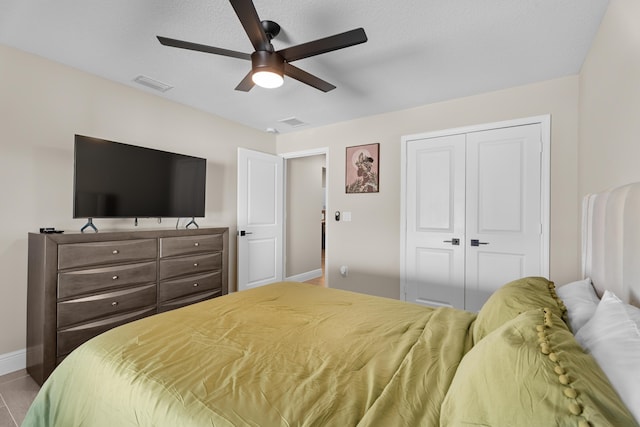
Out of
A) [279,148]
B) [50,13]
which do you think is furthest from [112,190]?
[279,148]

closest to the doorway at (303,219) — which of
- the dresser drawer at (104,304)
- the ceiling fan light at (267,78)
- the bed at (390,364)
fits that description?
the dresser drawer at (104,304)

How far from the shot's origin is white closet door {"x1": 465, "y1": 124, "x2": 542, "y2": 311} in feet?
9.59

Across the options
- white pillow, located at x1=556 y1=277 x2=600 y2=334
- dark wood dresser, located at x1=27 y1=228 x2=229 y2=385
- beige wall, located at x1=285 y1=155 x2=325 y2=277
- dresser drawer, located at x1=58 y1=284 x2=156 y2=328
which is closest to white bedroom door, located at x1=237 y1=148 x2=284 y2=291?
beige wall, located at x1=285 y1=155 x2=325 y2=277

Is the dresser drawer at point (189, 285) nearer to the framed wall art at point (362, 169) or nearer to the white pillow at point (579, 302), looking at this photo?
the framed wall art at point (362, 169)

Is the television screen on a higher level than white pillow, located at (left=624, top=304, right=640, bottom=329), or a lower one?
higher

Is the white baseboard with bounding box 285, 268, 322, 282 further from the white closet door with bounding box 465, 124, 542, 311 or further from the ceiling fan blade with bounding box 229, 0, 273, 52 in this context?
the ceiling fan blade with bounding box 229, 0, 273, 52

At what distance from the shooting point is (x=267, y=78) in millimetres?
1993

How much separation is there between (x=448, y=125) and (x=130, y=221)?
3611 mm

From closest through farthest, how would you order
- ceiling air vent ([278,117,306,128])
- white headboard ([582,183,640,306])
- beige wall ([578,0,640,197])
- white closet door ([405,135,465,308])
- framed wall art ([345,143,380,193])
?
1. white headboard ([582,183,640,306])
2. beige wall ([578,0,640,197])
3. white closet door ([405,135,465,308])
4. framed wall art ([345,143,380,193])
5. ceiling air vent ([278,117,306,128])

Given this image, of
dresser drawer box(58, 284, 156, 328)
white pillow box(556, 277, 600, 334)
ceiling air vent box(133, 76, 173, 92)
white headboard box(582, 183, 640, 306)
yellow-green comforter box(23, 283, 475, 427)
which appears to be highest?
ceiling air vent box(133, 76, 173, 92)

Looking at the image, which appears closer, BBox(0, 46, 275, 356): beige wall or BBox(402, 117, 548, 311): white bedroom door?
BBox(0, 46, 275, 356): beige wall

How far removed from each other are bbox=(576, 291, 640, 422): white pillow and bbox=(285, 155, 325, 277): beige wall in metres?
4.38

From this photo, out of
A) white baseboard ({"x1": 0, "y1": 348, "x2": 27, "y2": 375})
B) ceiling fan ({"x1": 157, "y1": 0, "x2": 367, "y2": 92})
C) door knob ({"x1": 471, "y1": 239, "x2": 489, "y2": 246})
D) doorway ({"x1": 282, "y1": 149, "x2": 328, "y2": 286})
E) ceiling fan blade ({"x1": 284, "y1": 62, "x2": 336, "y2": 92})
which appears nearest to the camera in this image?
ceiling fan ({"x1": 157, "y1": 0, "x2": 367, "y2": 92})

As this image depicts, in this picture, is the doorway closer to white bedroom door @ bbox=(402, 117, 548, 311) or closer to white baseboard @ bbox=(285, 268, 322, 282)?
white baseboard @ bbox=(285, 268, 322, 282)
